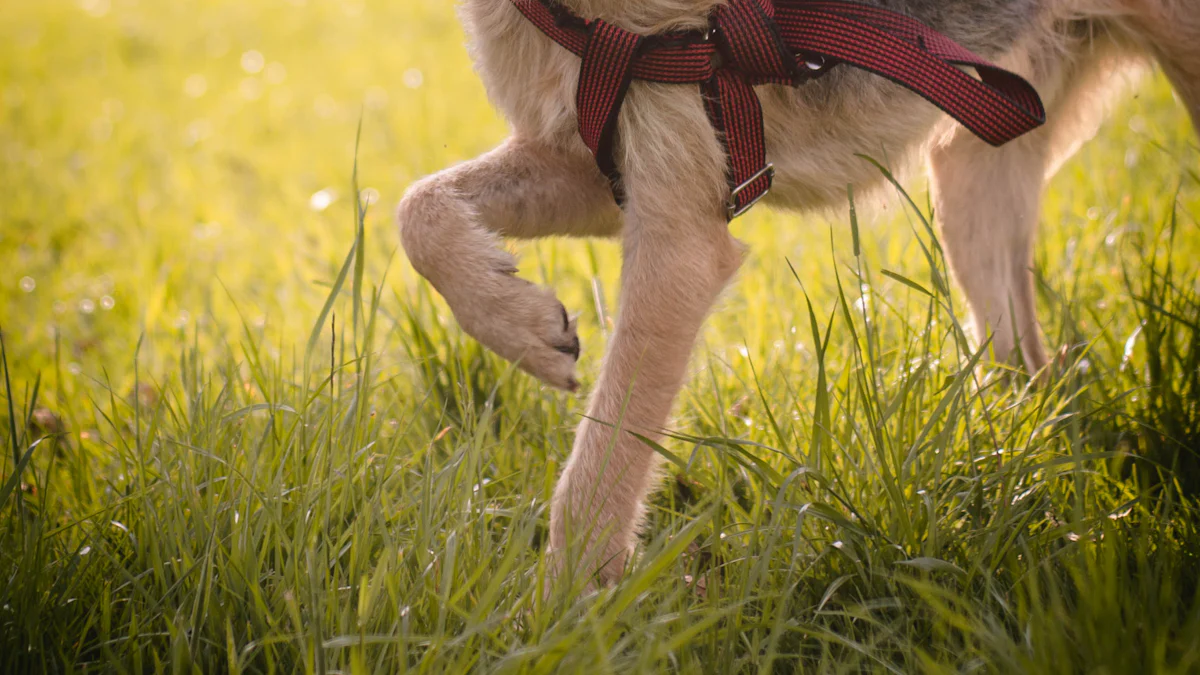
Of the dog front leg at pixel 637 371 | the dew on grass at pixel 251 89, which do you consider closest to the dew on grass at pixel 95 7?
the dew on grass at pixel 251 89

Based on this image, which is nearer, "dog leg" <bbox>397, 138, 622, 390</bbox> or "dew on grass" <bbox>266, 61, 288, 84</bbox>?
"dog leg" <bbox>397, 138, 622, 390</bbox>

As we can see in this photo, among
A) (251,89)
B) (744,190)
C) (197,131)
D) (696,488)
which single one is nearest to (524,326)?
(744,190)

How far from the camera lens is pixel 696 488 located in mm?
2387

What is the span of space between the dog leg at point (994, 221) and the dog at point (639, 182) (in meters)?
0.31

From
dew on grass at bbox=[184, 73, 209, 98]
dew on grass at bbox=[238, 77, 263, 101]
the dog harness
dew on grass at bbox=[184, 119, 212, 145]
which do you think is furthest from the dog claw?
dew on grass at bbox=[184, 73, 209, 98]

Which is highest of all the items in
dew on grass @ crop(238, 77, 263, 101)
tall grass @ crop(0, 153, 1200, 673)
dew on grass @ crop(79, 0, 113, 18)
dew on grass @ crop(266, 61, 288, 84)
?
dew on grass @ crop(79, 0, 113, 18)

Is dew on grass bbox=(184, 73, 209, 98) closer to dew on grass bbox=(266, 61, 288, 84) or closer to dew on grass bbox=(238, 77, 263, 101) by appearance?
dew on grass bbox=(238, 77, 263, 101)

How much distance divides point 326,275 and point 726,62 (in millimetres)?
2719

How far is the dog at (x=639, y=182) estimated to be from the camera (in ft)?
6.33

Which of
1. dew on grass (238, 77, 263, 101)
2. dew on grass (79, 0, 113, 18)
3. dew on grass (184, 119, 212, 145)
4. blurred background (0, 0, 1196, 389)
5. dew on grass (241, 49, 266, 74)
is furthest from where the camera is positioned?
dew on grass (79, 0, 113, 18)

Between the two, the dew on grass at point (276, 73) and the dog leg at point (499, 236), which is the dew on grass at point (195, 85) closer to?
the dew on grass at point (276, 73)

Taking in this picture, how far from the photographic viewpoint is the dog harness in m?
1.94

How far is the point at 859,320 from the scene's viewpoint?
2.84m

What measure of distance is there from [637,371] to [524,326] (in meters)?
A: 0.31
